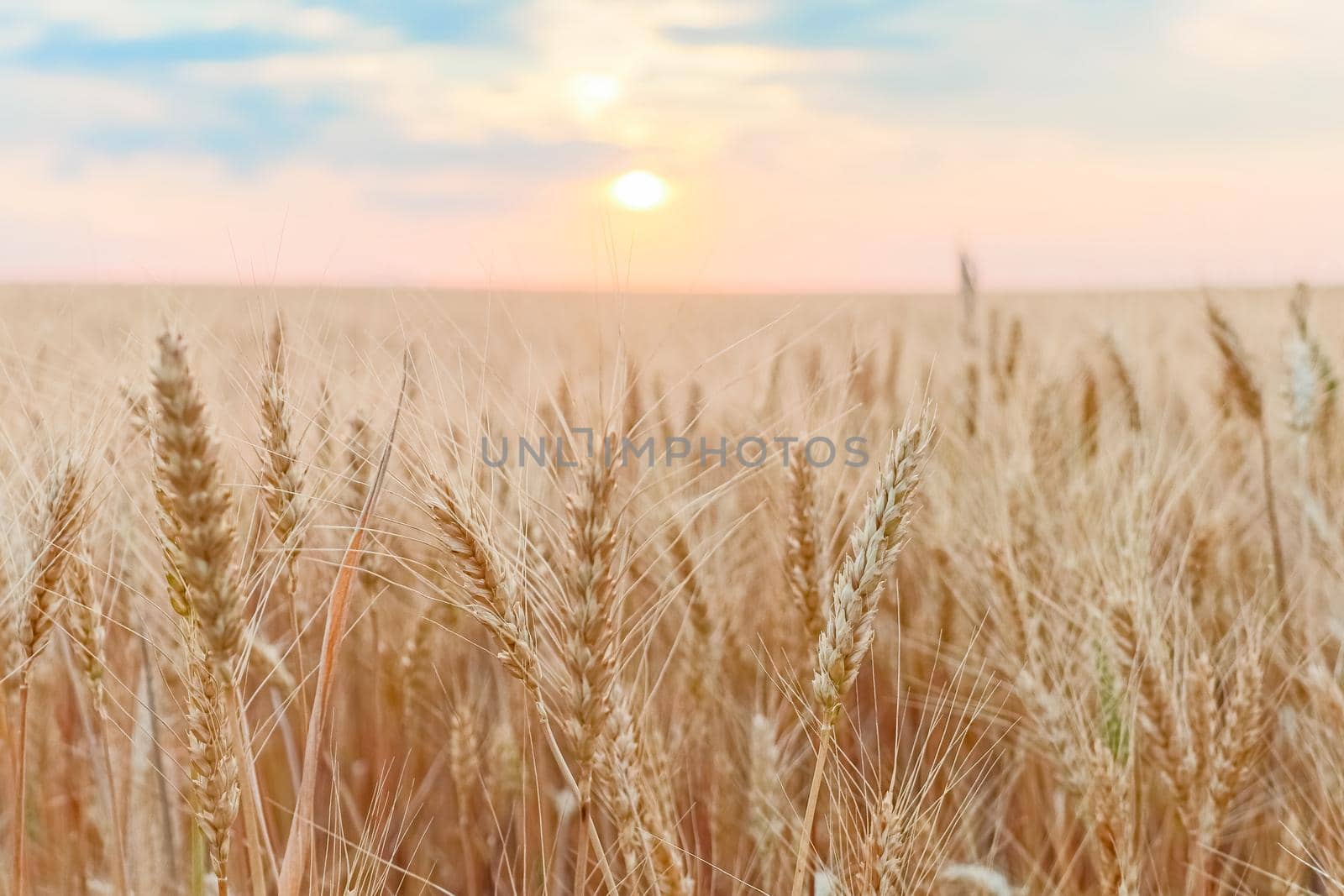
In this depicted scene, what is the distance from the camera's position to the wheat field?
97 centimetres

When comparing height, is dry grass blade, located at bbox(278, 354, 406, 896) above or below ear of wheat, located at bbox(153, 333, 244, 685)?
below

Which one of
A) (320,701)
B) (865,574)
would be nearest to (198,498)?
(320,701)

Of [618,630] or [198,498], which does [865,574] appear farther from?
[198,498]

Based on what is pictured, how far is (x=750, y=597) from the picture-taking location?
7.82 feet

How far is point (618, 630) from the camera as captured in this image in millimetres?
963

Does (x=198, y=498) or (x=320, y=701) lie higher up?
(x=198, y=498)

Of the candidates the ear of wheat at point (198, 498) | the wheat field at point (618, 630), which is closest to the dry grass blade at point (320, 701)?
the wheat field at point (618, 630)

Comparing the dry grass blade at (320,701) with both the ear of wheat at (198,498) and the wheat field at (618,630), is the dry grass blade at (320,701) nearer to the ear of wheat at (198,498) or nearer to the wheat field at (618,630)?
the wheat field at (618,630)

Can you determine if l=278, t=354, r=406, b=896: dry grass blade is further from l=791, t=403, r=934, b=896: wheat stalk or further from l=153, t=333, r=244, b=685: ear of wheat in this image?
l=791, t=403, r=934, b=896: wheat stalk

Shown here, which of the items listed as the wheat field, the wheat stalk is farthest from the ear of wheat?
the wheat stalk

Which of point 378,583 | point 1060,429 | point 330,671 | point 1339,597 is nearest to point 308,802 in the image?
point 330,671

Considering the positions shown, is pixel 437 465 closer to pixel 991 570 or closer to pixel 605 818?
pixel 605 818

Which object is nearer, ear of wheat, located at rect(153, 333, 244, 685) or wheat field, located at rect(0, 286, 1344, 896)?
ear of wheat, located at rect(153, 333, 244, 685)

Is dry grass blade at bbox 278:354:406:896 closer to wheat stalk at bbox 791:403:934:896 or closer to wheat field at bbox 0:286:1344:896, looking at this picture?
wheat field at bbox 0:286:1344:896
